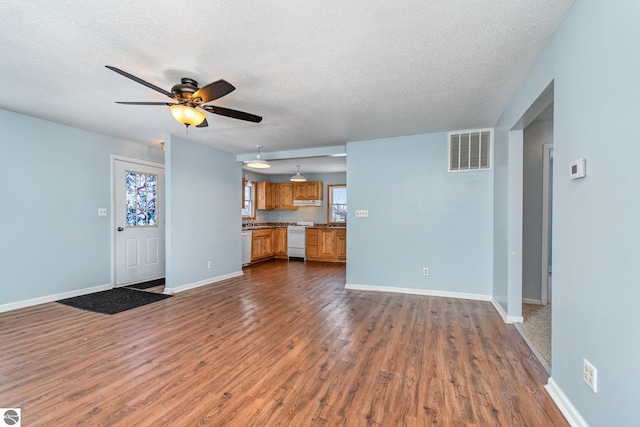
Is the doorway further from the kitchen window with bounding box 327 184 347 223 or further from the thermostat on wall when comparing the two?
the kitchen window with bounding box 327 184 347 223

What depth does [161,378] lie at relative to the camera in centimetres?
212

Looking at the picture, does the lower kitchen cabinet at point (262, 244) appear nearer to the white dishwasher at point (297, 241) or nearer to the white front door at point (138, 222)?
the white dishwasher at point (297, 241)

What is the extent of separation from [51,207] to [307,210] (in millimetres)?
5806

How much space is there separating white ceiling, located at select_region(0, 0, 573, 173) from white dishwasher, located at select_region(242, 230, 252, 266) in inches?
142

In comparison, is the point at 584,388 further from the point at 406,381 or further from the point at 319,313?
the point at 319,313

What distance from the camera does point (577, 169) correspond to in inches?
63.6

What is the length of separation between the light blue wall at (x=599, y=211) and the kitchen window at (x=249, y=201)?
7.19 metres

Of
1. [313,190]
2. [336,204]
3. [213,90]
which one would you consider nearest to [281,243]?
[313,190]

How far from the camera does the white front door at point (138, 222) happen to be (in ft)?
15.6

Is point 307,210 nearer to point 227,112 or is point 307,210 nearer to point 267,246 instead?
point 267,246

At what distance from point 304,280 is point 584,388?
4219 mm

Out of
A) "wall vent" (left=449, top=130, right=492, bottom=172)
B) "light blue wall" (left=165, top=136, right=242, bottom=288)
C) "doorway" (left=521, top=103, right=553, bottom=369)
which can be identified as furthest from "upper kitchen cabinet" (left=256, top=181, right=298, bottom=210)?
"doorway" (left=521, top=103, right=553, bottom=369)

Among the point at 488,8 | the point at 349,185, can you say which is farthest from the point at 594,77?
the point at 349,185

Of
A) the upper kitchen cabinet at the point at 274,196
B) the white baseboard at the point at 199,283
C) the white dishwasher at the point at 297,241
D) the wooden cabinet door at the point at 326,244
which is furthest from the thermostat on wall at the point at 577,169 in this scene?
the upper kitchen cabinet at the point at 274,196
